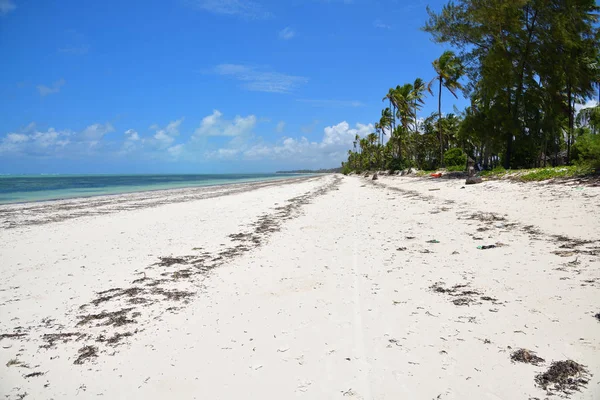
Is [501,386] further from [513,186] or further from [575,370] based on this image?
[513,186]

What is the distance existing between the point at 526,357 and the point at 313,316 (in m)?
2.14

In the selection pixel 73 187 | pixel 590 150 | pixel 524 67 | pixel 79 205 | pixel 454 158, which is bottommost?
pixel 79 205

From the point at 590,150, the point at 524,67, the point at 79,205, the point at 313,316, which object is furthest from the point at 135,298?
the point at 524,67

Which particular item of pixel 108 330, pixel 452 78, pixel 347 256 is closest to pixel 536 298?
pixel 347 256

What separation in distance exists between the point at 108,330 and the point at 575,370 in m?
4.66

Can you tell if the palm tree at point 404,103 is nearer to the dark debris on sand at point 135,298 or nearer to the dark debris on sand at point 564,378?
the dark debris on sand at point 135,298

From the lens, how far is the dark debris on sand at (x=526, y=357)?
2887 mm

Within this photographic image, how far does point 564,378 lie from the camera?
2631 mm

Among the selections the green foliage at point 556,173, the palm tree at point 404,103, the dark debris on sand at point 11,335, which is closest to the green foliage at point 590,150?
the green foliage at point 556,173

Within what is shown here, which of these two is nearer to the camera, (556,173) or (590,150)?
(590,150)

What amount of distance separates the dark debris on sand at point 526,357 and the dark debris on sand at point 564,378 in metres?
0.11

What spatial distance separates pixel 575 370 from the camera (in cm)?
272

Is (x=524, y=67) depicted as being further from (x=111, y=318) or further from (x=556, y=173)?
(x=111, y=318)

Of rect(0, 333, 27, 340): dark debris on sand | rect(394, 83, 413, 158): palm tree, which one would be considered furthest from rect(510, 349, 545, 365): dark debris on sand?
rect(394, 83, 413, 158): palm tree
